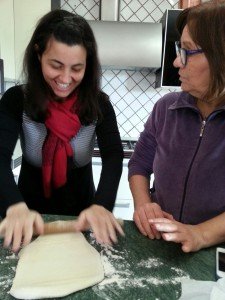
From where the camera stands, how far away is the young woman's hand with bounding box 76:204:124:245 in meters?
0.68

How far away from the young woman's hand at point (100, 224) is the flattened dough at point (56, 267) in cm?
3

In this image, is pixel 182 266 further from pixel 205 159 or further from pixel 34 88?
pixel 34 88

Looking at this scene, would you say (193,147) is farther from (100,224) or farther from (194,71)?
(100,224)

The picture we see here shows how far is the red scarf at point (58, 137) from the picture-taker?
935 millimetres

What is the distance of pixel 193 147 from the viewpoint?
0.81 meters

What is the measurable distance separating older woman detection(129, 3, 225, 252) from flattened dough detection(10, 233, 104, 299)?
0.17m

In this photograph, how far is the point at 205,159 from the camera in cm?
78

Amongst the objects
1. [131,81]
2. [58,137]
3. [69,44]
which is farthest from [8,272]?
[131,81]

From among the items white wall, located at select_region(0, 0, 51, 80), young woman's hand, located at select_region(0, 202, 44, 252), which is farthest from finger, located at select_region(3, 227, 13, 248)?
white wall, located at select_region(0, 0, 51, 80)

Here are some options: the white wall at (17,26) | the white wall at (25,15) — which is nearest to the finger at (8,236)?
the white wall at (17,26)

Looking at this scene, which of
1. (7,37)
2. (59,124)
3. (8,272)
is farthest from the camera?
(7,37)

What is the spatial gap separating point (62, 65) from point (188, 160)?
0.44 metres

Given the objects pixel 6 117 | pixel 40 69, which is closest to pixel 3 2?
pixel 40 69

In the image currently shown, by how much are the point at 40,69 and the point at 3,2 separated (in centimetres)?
106
